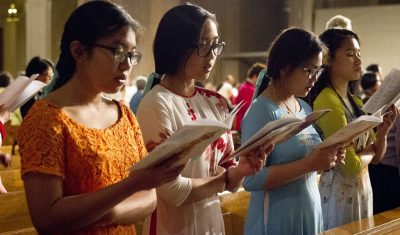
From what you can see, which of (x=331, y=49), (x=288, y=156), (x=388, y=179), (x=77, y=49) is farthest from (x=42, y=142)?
(x=388, y=179)

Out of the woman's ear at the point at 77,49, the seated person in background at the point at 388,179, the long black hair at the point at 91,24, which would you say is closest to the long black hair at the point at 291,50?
the long black hair at the point at 91,24

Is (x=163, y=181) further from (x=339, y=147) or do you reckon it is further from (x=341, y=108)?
(x=341, y=108)

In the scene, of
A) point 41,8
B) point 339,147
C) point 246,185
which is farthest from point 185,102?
point 41,8

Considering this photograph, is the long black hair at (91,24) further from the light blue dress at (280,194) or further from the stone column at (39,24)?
the stone column at (39,24)

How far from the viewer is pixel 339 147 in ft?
9.34

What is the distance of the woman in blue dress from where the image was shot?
2.75 m

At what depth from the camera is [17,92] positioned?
3.21 meters

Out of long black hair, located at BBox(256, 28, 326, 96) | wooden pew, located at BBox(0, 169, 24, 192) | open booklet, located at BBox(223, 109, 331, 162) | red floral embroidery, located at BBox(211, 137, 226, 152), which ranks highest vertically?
long black hair, located at BBox(256, 28, 326, 96)

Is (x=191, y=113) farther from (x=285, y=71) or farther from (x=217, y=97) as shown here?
(x=285, y=71)

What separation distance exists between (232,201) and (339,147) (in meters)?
1.01

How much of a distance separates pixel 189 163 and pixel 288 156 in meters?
0.51

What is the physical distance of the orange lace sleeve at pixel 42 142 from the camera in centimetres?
181

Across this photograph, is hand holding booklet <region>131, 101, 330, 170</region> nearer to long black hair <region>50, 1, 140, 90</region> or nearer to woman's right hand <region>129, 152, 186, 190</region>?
woman's right hand <region>129, 152, 186, 190</region>

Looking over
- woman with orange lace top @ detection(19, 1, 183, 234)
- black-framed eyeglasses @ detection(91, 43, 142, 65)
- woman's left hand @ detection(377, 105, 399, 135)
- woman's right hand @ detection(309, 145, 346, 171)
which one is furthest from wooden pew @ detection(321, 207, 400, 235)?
black-framed eyeglasses @ detection(91, 43, 142, 65)
